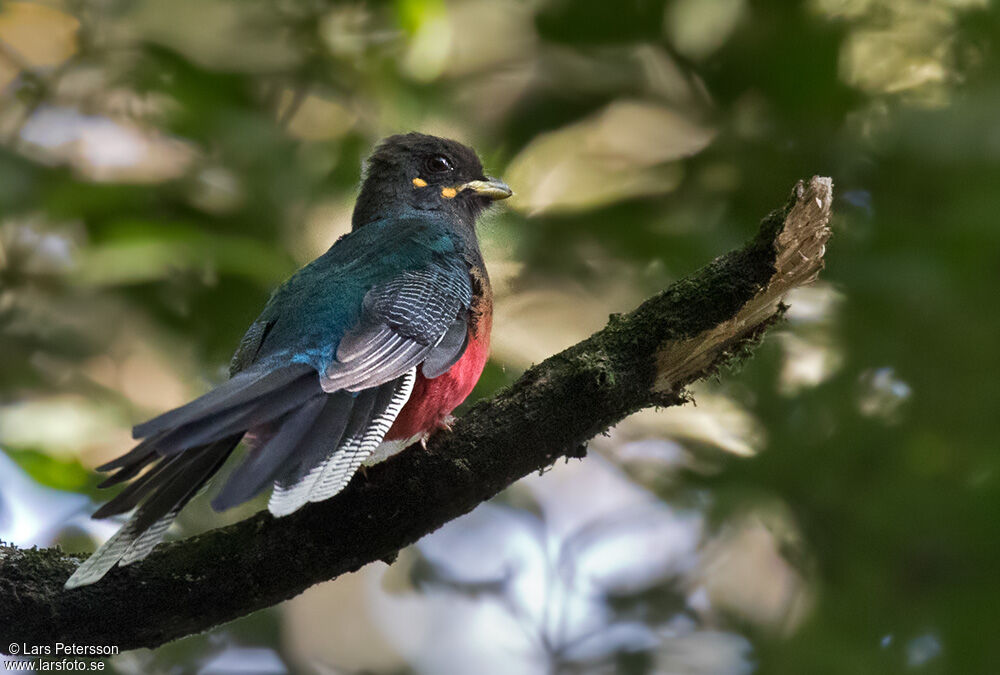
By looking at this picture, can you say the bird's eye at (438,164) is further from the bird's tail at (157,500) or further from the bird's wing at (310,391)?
the bird's tail at (157,500)

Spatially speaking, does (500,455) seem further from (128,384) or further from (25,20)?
(25,20)

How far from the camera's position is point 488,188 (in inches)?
200

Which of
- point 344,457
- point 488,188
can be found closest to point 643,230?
point 488,188

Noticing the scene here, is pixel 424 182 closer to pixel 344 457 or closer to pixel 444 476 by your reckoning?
pixel 444 476

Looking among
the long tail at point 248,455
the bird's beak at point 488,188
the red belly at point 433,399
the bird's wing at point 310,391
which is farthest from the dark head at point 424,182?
the long tail at point 248,455

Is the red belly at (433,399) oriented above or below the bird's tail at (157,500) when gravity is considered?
above

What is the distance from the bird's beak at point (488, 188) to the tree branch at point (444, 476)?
5.69 ft

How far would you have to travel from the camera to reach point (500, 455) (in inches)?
133

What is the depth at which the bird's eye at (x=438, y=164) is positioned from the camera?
201 inches

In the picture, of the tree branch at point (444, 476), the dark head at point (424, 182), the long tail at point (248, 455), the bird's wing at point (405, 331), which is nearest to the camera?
the long tail at point (248, 455)

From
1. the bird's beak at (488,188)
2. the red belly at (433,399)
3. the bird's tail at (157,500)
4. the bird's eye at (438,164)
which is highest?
the bird's eye at (438,164)

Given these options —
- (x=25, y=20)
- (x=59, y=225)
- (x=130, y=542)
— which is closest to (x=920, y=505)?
(x=130, y=542)

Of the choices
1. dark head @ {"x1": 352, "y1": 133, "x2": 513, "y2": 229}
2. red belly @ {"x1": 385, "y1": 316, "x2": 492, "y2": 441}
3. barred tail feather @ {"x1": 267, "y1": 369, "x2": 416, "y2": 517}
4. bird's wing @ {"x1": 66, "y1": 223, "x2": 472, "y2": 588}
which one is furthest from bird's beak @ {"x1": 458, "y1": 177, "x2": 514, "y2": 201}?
barred tail feather @ {"x1": 267, "y1": 369, "x2": 416, "y2": 517}

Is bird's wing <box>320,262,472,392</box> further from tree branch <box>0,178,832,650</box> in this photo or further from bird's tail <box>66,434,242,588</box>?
bird's tail <box>66,434,242,588</box>
